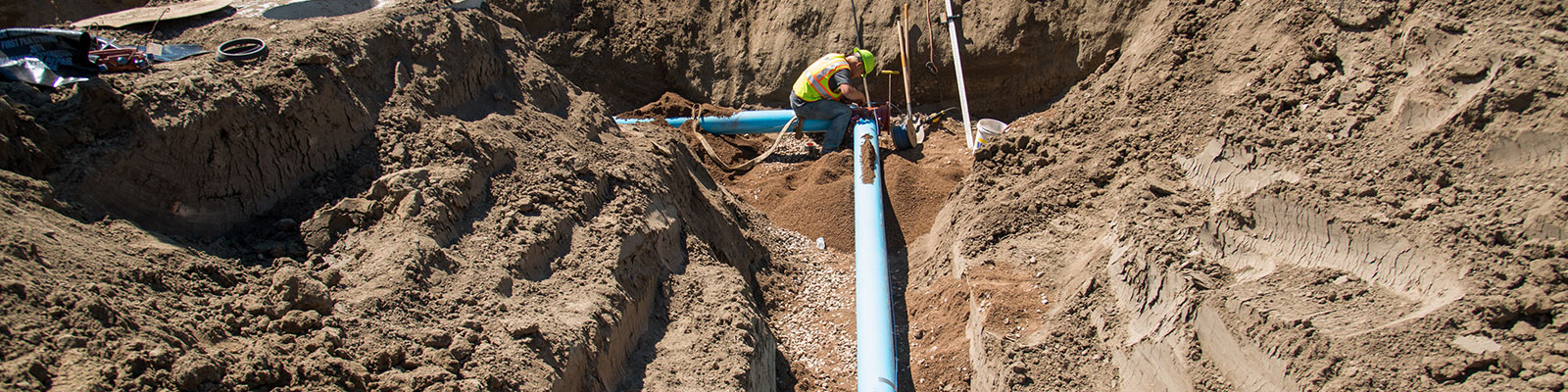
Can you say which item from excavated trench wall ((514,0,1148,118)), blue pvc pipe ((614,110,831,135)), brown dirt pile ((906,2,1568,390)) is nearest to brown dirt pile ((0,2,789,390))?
brown dirt pile ((906,2,1568,390))

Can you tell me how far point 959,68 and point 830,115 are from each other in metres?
1.26

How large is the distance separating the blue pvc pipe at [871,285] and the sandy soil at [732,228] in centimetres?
35

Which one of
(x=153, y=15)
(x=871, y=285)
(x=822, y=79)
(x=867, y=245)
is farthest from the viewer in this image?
(x=822, y=79)

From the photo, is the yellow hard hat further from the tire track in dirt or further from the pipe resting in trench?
the tire track in dirt

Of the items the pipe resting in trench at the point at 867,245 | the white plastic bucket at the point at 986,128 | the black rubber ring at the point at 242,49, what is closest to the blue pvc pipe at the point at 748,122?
the pipe resting in trench at the point at 867,245

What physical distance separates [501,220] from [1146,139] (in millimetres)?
3399

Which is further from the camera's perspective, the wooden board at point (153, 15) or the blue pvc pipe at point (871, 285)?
the blue pvc pipe at point (871, 285)

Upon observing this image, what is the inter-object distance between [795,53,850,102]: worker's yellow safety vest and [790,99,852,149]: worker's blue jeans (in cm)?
7

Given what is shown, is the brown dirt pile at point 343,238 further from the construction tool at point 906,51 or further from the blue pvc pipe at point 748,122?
the construction tool at point 906,51

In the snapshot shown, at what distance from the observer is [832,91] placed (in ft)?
24.8

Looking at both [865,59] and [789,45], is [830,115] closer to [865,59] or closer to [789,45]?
[865,59]

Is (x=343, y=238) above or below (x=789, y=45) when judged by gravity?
below

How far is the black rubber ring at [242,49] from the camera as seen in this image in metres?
3.53

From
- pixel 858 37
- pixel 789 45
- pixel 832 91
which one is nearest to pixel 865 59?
pixel 832 91
